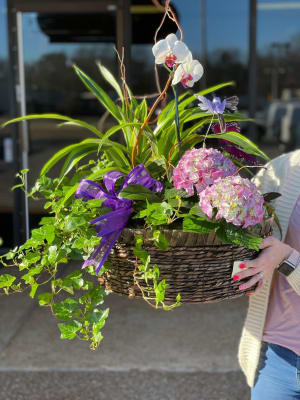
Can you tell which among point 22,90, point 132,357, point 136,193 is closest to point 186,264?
point 136,193

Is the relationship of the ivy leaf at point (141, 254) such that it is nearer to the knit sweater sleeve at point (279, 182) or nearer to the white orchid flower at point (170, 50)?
the white orchid flower at point (170, 50)

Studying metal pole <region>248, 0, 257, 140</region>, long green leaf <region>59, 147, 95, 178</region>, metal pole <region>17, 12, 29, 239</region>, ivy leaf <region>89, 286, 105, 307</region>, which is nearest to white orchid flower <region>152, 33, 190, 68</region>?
long green leaf <region>59, 147, 95, 178</region>

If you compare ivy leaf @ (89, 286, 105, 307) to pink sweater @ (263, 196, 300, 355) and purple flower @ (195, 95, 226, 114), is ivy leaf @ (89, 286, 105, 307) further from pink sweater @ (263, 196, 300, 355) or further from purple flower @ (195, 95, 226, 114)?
pink sweater @ (263, 196, 300, 355)

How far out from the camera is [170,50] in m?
1.35

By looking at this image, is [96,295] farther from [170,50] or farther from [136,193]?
[170,50]

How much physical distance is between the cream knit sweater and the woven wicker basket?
390mm

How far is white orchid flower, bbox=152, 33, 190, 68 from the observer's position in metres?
1.34

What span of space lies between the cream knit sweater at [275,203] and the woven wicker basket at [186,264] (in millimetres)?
390

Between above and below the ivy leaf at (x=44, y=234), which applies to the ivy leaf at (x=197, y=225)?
above

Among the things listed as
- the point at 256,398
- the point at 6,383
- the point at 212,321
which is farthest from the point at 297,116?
the point at 256,398

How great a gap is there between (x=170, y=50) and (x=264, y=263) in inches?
23.1

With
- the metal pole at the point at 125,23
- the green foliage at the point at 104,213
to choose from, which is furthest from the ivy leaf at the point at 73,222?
the metal pole at the point at 125,23

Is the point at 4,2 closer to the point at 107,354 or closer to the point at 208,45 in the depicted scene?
the point at 208,45

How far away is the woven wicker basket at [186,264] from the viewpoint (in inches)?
53.7
